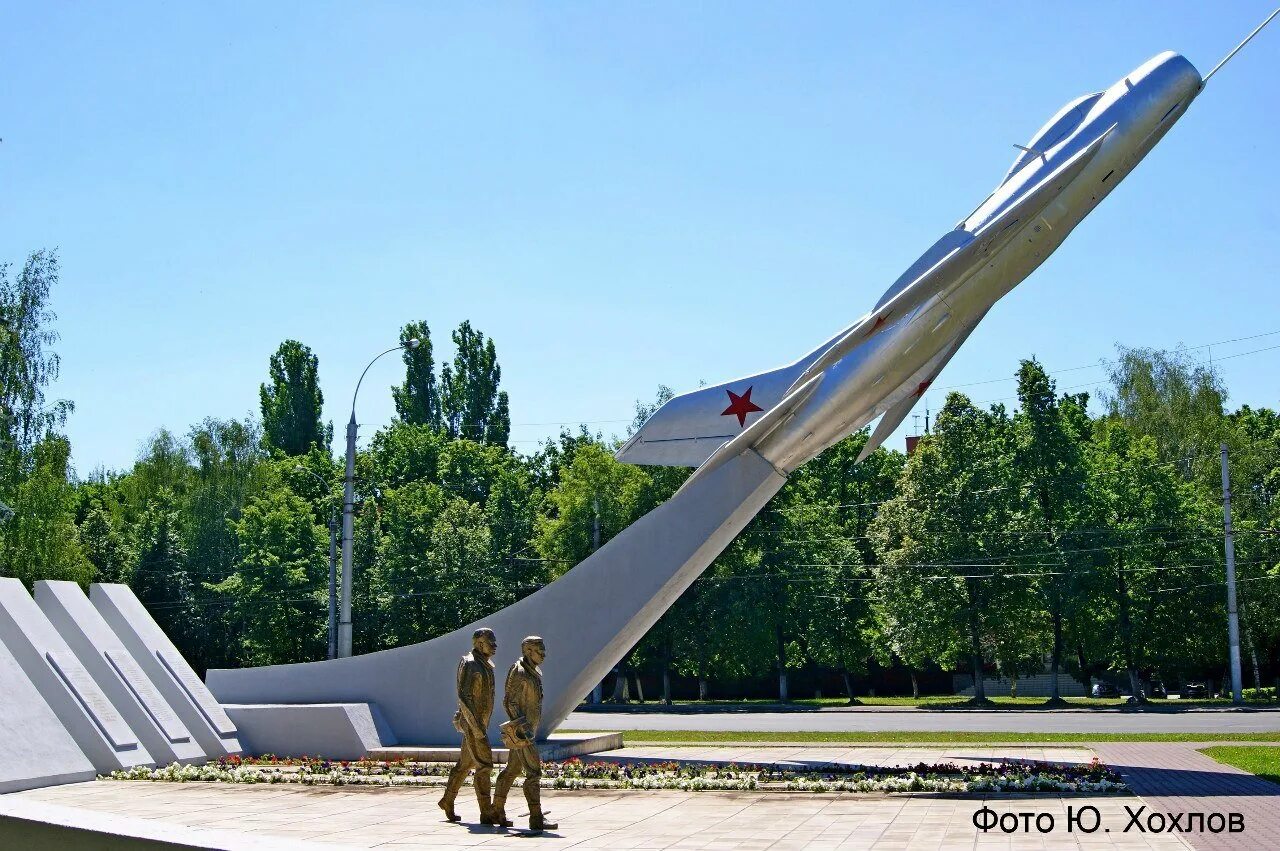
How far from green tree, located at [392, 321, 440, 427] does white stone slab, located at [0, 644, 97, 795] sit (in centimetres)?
4770

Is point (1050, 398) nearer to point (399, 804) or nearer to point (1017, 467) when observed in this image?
point (1017, 467)

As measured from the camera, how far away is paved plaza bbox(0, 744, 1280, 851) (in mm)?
9586

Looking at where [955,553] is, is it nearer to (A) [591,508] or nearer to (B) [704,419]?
(A) [591,508]

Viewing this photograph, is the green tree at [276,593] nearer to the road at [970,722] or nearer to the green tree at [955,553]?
the road at [970,722]

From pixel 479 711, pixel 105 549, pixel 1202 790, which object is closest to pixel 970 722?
pixel 1202 790

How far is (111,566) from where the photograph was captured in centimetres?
4462

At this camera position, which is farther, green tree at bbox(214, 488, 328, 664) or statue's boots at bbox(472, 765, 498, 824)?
green tree at bbox(214, 488, 328, 664)

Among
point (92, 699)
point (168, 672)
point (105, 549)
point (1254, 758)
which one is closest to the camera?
point (1254, 758)

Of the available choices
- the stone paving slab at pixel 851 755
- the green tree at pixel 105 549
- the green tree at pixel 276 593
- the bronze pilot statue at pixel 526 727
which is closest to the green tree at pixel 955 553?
the stone paving slab at pixel 851 755

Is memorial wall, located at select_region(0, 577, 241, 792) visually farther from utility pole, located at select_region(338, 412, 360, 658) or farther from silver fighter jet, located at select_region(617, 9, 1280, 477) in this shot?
silver fighter jet, located at select_region(617, 9, 1280, 477)

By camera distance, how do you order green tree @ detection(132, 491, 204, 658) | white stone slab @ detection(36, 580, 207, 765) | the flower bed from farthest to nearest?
1. green tree @ detection(132, 491, 204, 658)
2. white stone slab @ detection(36, 580, 207, 765)
3. the flower bed

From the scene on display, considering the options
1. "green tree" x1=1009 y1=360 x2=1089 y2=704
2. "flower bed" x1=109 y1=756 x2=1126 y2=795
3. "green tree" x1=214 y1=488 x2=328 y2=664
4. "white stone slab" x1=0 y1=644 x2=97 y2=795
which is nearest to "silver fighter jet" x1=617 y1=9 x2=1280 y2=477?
"flower bed" x1=109 y1=756 x2=1126 y2=795

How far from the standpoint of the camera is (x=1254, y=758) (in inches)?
597

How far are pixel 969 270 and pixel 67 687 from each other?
12780mm
